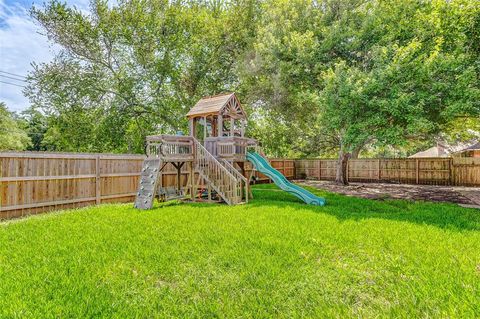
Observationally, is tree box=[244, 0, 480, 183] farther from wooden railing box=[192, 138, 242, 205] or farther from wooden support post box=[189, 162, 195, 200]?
wooden support post box=[189, 162, 195, 200]

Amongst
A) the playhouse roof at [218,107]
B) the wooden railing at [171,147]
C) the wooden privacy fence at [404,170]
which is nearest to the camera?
the wooden railing at [171,147]

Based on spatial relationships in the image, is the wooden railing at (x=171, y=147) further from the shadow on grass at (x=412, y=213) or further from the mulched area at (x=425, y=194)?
the mulched area at (x=425, y=194)

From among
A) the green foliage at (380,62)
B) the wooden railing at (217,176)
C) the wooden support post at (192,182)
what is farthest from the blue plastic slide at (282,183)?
the green foliage at (380,62)

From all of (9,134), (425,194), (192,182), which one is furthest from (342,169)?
(9,134)

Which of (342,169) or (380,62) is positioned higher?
(380,62)

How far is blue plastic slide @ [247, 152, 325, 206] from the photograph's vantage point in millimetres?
8109

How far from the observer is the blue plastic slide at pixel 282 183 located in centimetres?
811

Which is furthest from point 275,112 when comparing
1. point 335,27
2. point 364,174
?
point 364,174

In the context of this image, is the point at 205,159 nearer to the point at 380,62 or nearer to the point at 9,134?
the point at 380,62

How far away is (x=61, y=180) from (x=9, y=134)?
23.9 metres

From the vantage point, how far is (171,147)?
8414 millimetres

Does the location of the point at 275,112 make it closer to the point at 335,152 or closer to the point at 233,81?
the point at 233,81

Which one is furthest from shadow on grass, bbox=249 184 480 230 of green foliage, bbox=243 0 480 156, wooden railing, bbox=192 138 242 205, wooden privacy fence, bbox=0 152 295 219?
wooden privacy fence, bbox=0 152 295 219

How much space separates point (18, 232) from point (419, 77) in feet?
35.0
